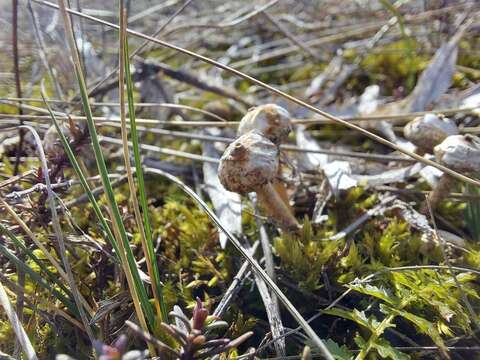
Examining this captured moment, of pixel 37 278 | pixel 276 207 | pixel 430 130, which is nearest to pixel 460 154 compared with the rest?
pixel 430 130

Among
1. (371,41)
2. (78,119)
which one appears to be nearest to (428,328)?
(78,119)

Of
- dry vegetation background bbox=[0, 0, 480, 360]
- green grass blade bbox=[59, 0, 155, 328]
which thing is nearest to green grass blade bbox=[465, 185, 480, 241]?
dry vegetation background bbox=[0, 0, 480, 360]

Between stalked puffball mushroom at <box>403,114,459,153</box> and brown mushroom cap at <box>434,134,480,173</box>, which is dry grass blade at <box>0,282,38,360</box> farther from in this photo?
stalked puffball mushroom at <box>403,114,459,153</box>

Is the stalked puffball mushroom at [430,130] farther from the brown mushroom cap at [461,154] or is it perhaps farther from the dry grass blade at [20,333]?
the dry grass blade at [20,333]

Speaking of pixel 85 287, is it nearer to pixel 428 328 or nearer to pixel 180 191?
pixel 180 191

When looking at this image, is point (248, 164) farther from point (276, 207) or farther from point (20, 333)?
point (20, 333)
